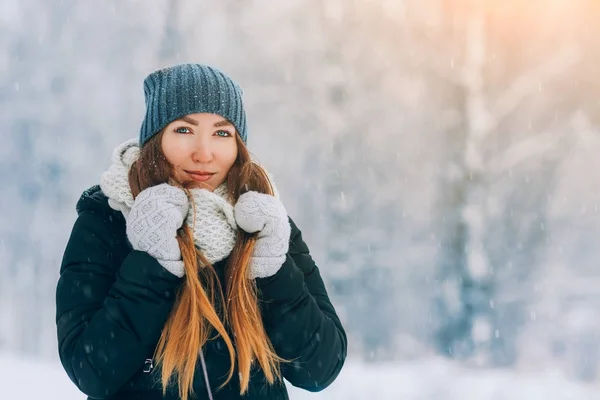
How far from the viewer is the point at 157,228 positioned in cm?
121

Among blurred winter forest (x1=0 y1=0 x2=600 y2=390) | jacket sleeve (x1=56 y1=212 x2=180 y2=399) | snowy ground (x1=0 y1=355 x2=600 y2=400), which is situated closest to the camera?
jacket sleeve (x1=56 y1=212 x2=180 y2=399)

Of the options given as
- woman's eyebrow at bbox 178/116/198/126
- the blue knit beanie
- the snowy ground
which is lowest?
the snowy ground

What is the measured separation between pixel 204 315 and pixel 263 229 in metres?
0.21

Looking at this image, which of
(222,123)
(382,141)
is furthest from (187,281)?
(382,141)

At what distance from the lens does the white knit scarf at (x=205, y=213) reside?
4.23 feet

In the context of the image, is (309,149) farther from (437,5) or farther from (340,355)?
(340,355)

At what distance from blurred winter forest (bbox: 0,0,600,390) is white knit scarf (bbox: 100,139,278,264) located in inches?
218

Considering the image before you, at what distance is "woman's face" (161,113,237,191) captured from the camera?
4.66ft

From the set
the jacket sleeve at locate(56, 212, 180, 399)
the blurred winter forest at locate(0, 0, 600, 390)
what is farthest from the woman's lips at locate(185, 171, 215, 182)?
the blurred winter forest at locate(0, 0, 600, 390)

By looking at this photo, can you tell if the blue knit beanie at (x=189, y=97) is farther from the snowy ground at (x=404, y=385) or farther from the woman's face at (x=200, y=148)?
the snowy ground at (x=404, y=385)

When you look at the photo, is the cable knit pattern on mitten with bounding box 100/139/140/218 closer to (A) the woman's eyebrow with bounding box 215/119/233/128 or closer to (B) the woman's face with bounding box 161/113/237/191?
(B) the woman's face with bounding box 161/113/237/191

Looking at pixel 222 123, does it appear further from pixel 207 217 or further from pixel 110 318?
pixel 110 318

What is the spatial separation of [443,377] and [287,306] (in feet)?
14.6

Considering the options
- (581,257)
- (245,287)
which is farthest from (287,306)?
(581,257)
